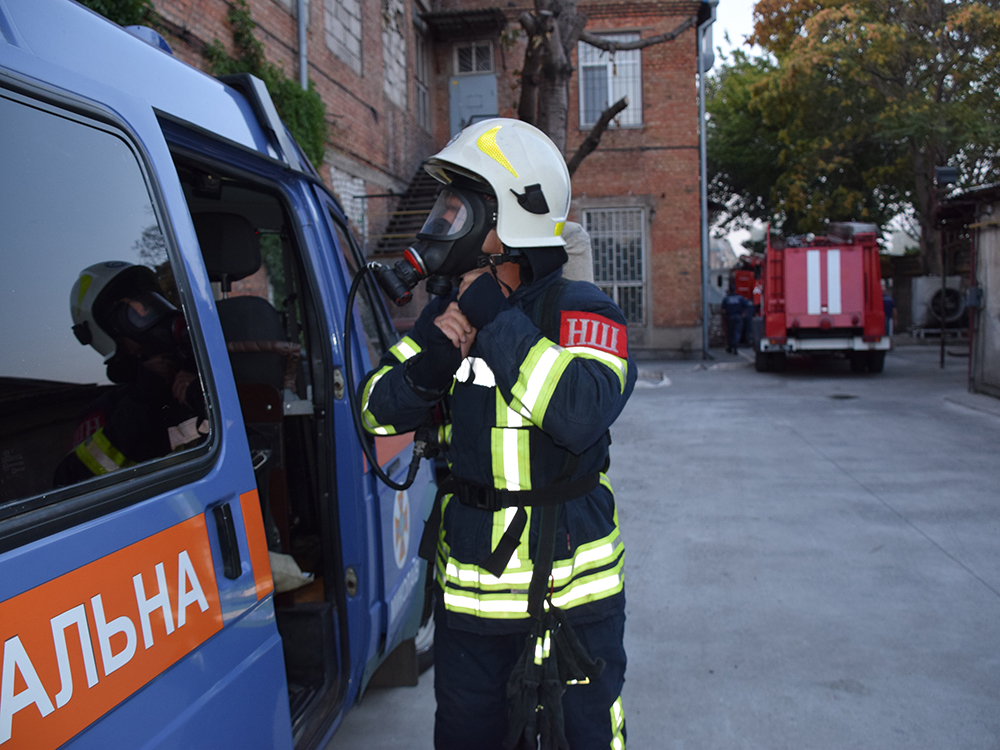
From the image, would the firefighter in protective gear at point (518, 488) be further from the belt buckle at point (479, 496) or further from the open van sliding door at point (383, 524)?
the open van sliding door at point (383, 524)

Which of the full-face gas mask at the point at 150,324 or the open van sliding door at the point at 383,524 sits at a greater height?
the full-face gas mask at the point at 150,324

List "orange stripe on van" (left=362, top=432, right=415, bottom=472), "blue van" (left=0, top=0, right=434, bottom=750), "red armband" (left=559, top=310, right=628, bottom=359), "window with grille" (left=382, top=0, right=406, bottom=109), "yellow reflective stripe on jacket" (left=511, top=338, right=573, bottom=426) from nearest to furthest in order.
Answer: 1. "blue van" (left=0, top=0, right=434, bottom=750)
2. "yellow reflective stripe on jacket" (left=511, top=338, right=573, bottom=426)
3. "red armband" (left=559, top=310, right=628, bottom=359)
4. "orange stripe on van" (left=362, top=432, right=415, bottom=472)
5. "window with grille" (left=382, top=0, right=406, bottom=109)

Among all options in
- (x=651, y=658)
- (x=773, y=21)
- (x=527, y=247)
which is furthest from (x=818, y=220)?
(x=527, y=247)

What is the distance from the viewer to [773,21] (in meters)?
20.1

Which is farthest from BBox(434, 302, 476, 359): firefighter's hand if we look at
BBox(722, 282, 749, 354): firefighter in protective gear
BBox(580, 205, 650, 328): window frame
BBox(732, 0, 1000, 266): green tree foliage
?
BBox(722, 282, 749, 354): firefighter in protective gear

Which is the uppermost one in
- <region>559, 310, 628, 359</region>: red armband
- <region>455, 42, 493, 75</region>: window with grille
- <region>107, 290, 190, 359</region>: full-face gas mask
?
<region>455, 42, 493, 75</region>: window with grille

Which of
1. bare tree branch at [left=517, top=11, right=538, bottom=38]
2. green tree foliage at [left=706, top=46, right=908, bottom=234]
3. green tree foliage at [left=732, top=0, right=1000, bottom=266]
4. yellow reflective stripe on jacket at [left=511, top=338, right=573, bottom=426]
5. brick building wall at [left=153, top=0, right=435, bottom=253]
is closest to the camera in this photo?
yellow reflective stripe on jacket at [left=511, top=338, right=573, bottom=426]

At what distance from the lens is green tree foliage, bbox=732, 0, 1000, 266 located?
1733 centimetres

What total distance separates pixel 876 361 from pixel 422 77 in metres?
11.1

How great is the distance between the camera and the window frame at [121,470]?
1141mm

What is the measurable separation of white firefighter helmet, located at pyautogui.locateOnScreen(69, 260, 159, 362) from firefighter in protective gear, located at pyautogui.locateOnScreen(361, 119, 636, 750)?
648 millimetres

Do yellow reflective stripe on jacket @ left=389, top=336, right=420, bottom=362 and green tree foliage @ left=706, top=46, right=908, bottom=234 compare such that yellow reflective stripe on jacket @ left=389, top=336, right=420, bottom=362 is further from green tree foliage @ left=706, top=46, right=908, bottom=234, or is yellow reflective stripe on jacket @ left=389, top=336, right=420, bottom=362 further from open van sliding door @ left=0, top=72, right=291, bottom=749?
green tree foliage @ left=706, top=46, right=908, bottom=234

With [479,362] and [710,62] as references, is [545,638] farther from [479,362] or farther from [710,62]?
[710,62]

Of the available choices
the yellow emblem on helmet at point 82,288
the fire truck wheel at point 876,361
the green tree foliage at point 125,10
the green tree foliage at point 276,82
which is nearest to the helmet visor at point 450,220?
the yellow emblem on helmet at point 82,288
